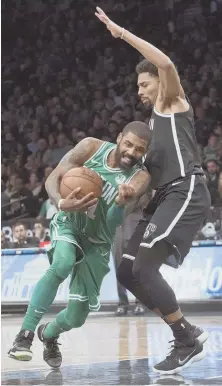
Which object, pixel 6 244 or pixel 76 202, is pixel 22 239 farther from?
pixel 76 202

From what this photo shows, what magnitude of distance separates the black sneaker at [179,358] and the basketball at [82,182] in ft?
3.73

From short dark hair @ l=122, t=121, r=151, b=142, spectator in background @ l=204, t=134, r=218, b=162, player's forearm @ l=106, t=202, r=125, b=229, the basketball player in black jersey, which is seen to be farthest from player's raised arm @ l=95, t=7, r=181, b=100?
spectator in background @ l=204, t=134, r=218, b=162

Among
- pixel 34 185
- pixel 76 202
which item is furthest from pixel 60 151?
pixel 76 202

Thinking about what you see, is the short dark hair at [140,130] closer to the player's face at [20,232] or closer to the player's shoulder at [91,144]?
the player's shoulder at [91,144]

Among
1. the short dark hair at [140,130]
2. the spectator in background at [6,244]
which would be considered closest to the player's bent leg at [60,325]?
the short dark hair at [140,130]

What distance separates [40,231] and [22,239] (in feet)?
0.99

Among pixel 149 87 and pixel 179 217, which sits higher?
pixel 149 87

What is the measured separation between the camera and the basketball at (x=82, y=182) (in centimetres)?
523

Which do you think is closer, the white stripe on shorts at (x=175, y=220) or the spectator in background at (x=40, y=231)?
the white stripe on shorts at (x=175, y=220)

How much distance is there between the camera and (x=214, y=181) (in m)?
11.9

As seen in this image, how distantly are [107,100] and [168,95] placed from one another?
11.8 metres

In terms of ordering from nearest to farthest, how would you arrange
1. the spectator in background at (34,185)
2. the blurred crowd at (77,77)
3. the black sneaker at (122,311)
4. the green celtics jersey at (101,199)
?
the green celtics jersey at (101,199) → the black sneaker at (122,311) → the spectator in background at (34,185) → the blurred crowd at (77,77)

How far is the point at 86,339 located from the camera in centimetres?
792

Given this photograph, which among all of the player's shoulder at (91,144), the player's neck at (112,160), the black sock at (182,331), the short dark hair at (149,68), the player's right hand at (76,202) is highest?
the short dark hair at (149,68)
